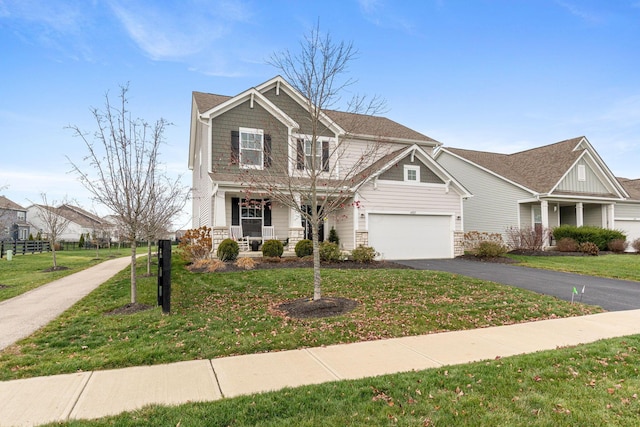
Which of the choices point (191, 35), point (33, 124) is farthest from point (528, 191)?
point (33, 124)

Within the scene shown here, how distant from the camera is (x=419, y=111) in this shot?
17.8 m

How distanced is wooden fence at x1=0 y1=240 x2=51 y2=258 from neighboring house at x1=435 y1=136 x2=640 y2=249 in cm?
3120

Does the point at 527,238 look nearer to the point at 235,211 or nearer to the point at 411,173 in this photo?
the point at 411,173

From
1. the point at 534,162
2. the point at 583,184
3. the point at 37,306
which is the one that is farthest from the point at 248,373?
the point at 534,162

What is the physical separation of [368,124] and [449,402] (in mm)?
18278

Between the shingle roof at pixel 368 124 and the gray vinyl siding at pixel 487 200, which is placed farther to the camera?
the gray vinyl siding at pixel 487 200

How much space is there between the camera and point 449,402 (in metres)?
3.39

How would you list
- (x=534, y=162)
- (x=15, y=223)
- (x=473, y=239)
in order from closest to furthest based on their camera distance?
(x=473, y=239) < (x=534, y=162) < (x=15, y=223)

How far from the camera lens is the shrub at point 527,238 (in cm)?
1927

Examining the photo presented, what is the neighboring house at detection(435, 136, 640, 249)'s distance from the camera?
21.3 m

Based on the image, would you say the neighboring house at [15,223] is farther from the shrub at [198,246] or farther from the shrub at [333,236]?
the shrub at [333,236]

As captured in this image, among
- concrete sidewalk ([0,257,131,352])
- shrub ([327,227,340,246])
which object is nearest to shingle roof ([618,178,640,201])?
shrub ([327,227,340,246])

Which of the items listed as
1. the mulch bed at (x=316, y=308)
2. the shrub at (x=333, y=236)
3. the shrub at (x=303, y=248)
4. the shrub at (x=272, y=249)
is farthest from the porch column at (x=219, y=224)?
the mulch bed at (x=316, y=308)

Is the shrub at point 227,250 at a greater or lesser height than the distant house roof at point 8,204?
lesser
